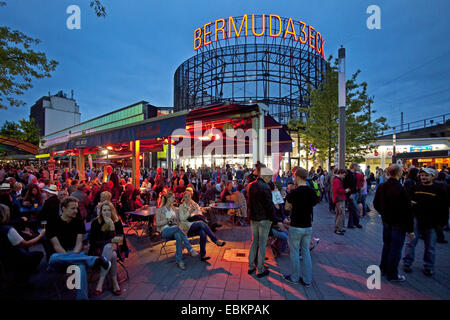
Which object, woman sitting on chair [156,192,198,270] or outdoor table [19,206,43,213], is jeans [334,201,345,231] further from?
outdoor table [19,206,43,213]

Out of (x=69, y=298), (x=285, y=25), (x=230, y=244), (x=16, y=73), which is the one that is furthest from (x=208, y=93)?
(x=69, y=298)

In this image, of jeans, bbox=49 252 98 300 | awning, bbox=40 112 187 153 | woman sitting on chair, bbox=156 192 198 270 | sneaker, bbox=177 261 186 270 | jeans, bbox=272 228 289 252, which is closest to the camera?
jeans, bbox=49 252 98 300

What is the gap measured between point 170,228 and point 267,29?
30.9 metres

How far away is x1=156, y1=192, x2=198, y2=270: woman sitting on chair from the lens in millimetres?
4059

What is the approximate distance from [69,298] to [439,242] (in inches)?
303

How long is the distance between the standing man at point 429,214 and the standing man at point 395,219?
0.33 m

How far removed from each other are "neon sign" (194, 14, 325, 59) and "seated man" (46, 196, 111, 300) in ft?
98.8

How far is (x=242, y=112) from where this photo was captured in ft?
19.4

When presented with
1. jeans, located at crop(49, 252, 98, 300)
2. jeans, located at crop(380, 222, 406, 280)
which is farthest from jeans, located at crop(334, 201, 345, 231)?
jeans, located at crop(49, 252, 98, 300)

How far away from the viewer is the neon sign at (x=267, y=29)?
27828 millimetres

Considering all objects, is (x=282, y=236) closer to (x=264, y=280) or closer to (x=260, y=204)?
(x=264, y=280)

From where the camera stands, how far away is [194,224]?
4570 mm

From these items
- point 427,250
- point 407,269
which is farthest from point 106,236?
point 427,250
